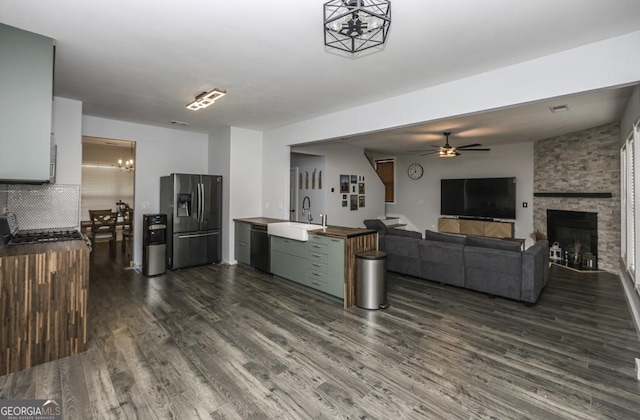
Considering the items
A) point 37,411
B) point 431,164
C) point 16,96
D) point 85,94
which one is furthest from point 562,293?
point 85,94

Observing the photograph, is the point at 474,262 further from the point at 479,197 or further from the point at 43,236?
the point at 43,236

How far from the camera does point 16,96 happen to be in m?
2.49

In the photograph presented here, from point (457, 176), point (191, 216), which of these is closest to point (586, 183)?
point (457, 176)

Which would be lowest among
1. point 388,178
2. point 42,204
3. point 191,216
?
point 191,216

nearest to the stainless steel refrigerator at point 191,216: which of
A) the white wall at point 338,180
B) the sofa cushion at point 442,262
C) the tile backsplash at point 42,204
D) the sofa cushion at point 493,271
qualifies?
the tile backsplash at point 42,204

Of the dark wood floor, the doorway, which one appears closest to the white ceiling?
the dark wood floor

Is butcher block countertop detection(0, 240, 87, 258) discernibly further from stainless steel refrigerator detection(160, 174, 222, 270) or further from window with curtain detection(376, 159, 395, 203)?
window with curtain detection(376, 159, 395, 203)

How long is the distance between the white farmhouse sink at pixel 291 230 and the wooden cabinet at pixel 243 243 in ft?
2.61

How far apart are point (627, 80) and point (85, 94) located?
5988 mm

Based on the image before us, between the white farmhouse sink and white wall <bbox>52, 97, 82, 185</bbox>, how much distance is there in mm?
2870

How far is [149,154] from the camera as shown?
5898 mm

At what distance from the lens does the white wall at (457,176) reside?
7434 millimetres

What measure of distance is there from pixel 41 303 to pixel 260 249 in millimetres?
3118

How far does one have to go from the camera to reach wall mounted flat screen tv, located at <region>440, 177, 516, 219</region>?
7598 millimetres
